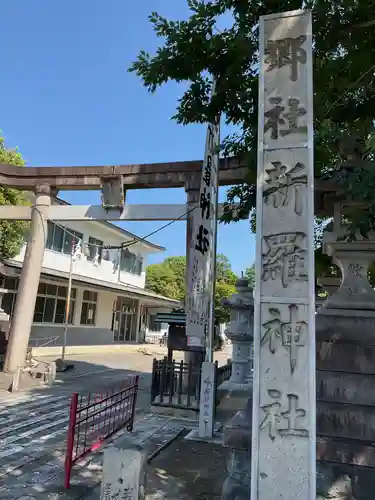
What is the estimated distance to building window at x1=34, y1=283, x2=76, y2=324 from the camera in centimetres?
1998

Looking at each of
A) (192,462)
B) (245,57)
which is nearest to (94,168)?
(245,57)

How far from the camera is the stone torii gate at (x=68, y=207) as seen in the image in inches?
447

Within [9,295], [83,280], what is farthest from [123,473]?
[83,280]

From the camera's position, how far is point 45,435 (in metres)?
7.05

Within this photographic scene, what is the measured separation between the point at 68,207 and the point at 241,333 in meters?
6.42

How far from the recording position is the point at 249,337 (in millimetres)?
10375

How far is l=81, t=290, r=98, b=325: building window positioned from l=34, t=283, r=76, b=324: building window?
41.9 inches

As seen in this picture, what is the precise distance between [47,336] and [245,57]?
17.8 m

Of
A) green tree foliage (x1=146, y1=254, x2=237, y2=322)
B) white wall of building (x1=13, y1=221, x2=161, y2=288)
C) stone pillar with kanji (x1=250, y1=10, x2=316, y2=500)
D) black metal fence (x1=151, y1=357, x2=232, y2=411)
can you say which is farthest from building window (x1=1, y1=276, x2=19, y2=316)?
green tree foliage (x1=146, y1=254, x2=237, y2=322)

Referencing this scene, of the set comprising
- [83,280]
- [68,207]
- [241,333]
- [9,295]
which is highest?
[68,207]

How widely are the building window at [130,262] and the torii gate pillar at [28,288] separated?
1629 cm

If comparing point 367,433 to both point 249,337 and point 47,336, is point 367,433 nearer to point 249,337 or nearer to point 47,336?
point 249,337

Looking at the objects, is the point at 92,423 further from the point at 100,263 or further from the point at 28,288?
the point at 100,263

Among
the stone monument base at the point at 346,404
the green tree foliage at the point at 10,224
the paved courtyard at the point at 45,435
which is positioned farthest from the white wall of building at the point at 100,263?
the stone monument base at the point at 346,404
